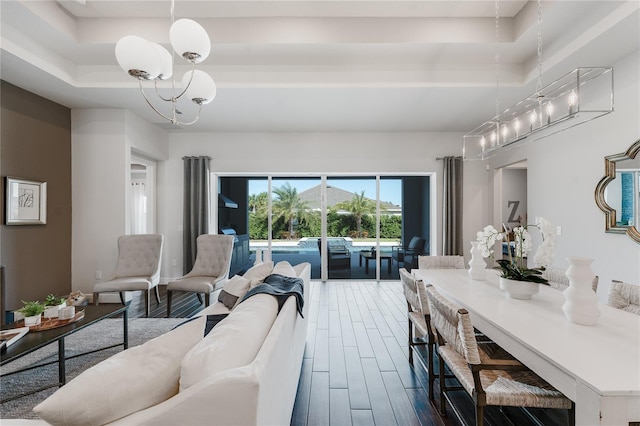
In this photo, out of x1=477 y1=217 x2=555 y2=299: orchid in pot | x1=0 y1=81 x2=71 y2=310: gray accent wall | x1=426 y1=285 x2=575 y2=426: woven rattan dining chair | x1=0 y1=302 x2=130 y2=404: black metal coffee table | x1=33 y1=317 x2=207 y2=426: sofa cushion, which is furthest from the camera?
x1=0 y1=81 x2=71 y2=310: gray accent wall

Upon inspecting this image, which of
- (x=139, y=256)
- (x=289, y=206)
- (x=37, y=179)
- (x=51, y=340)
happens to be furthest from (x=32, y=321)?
(x=289, y=206)

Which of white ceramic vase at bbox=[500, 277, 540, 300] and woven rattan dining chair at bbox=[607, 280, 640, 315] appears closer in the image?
woven rattan dining chair at bbox=[607, 280, 640, 315]

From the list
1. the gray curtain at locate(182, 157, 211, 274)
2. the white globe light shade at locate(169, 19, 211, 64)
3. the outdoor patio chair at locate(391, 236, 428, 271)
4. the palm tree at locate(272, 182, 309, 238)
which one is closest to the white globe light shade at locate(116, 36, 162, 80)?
the white globe light shade at locate(169, 19, 211, 64)

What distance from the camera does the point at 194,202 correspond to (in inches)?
217

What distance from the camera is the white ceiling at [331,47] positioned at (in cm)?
288

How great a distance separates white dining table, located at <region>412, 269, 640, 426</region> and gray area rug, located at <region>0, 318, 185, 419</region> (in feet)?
9.42

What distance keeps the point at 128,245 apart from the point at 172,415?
4.03m

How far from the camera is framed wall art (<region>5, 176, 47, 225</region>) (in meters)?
3.59

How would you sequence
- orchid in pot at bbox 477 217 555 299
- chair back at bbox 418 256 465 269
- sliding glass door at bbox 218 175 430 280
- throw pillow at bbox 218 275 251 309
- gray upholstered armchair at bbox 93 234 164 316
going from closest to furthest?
1. orchid in pot at bbox 477 217 555 299
2. throw pillow at bbox 218 275 251 309
3. chair back at bbox 418 256 465 269
4. gray upholstered armchair at bbox 93 234 164 316
5. sliding glass door at bbox 218 175 430 280

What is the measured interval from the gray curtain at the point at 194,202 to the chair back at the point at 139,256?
1.14 metres

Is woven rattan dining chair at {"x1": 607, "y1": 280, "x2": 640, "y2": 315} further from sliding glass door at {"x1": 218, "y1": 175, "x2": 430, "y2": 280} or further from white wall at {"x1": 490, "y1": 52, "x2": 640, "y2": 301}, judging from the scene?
sliding glass door at {"x1": 218, "y1": 175, "x2": 430, "y2": 280}

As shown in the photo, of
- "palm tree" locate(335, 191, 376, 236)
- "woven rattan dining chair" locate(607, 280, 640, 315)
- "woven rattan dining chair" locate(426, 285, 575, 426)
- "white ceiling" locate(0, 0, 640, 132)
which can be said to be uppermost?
"white ceiling" locate(0, 0, 640, 132)

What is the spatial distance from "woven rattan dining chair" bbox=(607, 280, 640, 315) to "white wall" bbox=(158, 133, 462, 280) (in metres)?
3.55

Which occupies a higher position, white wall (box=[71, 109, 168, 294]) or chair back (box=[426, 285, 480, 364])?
white wall (box=[71, 109, 168, 294])
